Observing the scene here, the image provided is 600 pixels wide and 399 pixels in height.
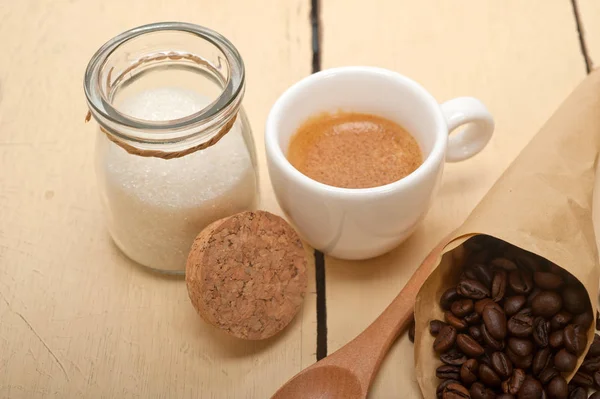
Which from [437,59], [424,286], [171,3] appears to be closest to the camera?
[424,286]

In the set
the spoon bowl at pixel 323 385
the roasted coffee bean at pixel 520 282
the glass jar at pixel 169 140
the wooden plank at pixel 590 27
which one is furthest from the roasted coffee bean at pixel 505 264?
the wooden plank at pixel 590 27

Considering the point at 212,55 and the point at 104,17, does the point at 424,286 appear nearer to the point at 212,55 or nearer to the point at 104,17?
the point at 212,55

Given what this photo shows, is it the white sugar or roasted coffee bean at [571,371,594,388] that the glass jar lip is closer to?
the white sugar

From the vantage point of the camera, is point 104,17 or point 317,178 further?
point 104,17

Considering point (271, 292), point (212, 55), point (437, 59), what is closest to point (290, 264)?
point (271, 292)

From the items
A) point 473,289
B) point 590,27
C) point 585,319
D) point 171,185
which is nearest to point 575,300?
point 585,319

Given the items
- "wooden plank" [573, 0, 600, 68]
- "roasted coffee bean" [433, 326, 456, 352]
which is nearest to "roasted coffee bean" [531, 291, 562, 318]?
"roasted coffee bean" [433, 326, 456, 352]

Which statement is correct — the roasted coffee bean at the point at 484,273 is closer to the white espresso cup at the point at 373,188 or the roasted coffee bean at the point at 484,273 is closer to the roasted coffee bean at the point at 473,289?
the roasted coffee bean at the point at 473,289
